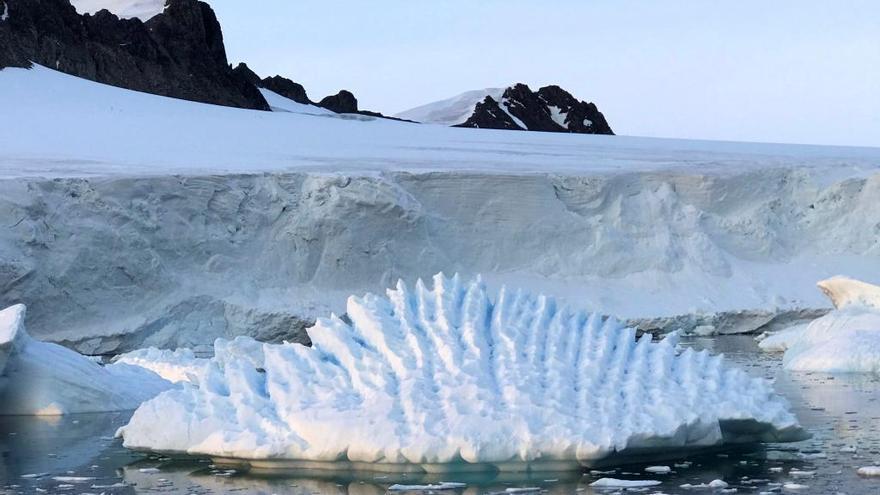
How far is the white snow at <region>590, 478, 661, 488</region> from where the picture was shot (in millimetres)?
4219

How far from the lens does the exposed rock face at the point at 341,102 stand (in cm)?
3419

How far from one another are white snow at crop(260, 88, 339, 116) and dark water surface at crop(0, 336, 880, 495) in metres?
25.5

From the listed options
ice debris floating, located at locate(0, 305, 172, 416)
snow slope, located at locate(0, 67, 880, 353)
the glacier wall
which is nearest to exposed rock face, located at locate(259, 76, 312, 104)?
snow slope, located at locate(0, 67, 880, 353)

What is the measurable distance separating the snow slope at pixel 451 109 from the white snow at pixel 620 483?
102 feet

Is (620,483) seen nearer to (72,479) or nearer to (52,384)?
(72,479)

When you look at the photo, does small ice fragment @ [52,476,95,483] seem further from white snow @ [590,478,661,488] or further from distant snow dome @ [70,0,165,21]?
distant snow dome @ [70,0,165,21]

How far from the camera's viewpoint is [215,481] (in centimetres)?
458

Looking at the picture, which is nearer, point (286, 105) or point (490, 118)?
point (286, 105)

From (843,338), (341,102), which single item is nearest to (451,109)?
(341,102)

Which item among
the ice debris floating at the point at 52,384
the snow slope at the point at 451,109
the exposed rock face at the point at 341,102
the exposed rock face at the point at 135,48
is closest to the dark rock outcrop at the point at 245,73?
the exposed rock face at the point at 135,48

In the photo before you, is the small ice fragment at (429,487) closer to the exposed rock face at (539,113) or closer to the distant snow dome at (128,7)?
the distant snow dome at (128,7)

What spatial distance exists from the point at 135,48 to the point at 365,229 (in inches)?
611

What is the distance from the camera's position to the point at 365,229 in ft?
42.1

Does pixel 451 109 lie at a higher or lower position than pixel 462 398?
higher
